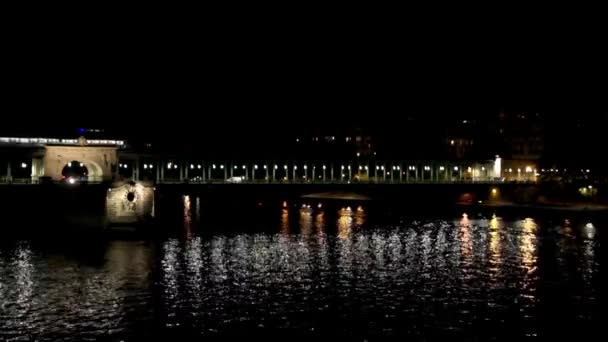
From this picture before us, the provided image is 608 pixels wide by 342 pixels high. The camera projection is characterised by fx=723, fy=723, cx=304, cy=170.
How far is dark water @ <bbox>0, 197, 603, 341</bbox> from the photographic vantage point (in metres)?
28.3

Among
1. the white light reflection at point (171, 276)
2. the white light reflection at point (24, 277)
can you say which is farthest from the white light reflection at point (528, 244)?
the white light reflection at point (24, 277)

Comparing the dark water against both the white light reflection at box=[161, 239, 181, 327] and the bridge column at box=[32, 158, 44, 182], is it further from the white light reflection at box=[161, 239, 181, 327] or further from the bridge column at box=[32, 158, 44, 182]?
the bridge column at box=[32, 158, 44, 182]

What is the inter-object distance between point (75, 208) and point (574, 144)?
359 ft

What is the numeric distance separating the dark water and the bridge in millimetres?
32381

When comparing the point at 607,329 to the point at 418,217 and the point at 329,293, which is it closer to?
the point at 329,293

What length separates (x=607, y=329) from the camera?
28.7 m

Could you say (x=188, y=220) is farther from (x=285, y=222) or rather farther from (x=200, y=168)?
(x=200, y=168)

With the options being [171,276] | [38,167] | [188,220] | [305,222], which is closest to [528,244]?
[305,222]

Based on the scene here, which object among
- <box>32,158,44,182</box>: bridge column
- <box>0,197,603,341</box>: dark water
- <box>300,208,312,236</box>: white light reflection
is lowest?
<box>0,197,603,341</box>: dark water

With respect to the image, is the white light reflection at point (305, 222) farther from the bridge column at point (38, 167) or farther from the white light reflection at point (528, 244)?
the bridge column at point (38, 167)

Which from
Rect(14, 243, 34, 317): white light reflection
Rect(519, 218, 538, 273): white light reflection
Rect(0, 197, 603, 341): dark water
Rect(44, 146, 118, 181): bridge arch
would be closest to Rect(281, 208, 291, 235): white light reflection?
Rect(0, 197, 603, 341): dark water

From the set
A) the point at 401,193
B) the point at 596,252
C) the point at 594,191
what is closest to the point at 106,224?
the point at 596,252

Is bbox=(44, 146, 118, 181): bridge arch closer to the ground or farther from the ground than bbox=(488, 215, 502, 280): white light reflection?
farther from the ground

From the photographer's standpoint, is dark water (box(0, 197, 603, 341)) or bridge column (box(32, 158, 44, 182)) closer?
dark water (box(0, 197, 603, 341))
